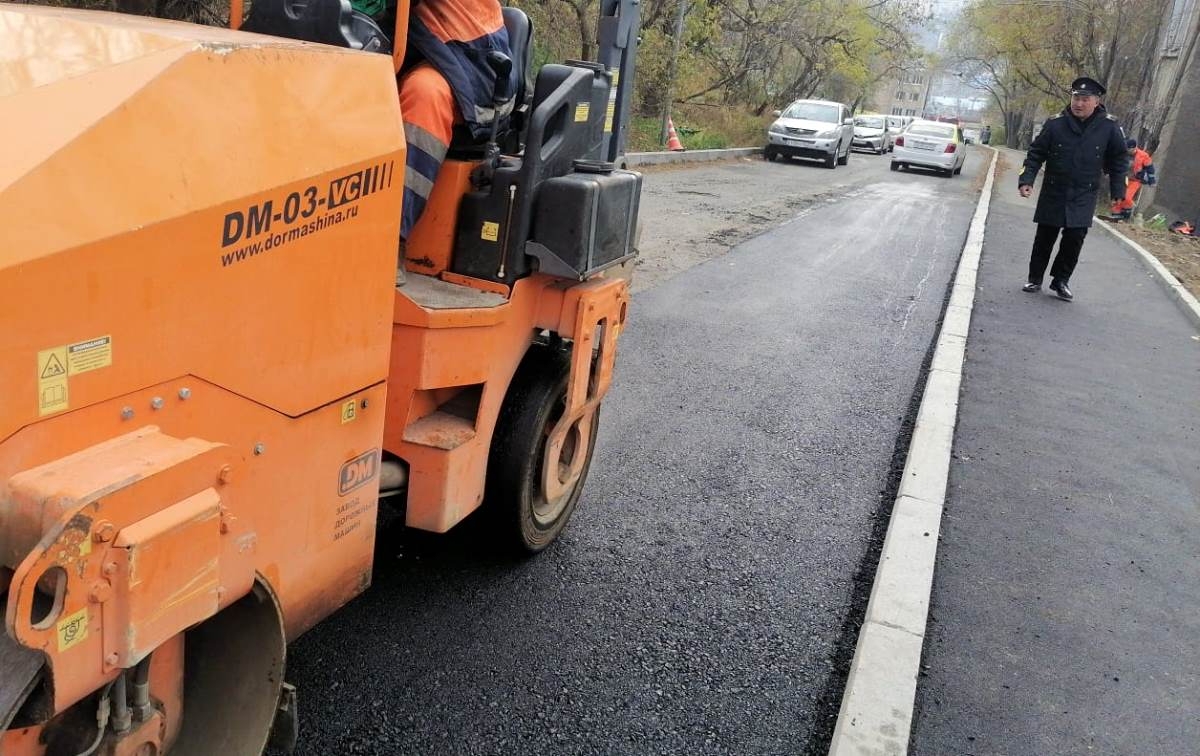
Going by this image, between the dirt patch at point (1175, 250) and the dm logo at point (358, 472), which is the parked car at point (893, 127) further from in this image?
the dm logo at point (358, 472)

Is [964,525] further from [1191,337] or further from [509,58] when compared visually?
[1191,337]

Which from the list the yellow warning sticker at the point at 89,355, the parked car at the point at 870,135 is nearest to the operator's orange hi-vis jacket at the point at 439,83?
the yellow warning sticker at the point at 89,355

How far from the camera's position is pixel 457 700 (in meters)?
2.88

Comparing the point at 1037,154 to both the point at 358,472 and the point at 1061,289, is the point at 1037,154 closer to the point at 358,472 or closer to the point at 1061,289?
the point at 1061,289

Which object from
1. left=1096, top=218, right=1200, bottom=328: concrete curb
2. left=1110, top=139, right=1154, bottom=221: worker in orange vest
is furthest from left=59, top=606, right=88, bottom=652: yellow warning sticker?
left=1110, top=139, right=1154, bottom=221: worker in orange vest

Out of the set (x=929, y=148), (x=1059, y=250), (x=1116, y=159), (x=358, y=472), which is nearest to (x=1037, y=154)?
(x=1116, y=159)

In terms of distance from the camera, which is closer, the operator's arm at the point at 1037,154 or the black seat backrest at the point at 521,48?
the black seat backrest at the point at 521,48

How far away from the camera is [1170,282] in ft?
37.0

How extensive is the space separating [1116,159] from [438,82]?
8.20 meters

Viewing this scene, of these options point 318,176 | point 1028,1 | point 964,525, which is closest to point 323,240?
point 318,176

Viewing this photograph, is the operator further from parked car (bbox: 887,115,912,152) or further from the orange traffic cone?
parked car (bbox: 887,115,912,152)

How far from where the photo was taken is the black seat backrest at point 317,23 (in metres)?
2.45

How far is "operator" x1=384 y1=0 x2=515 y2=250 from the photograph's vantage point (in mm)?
2742

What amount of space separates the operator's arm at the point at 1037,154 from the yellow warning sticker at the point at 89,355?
9.15m
